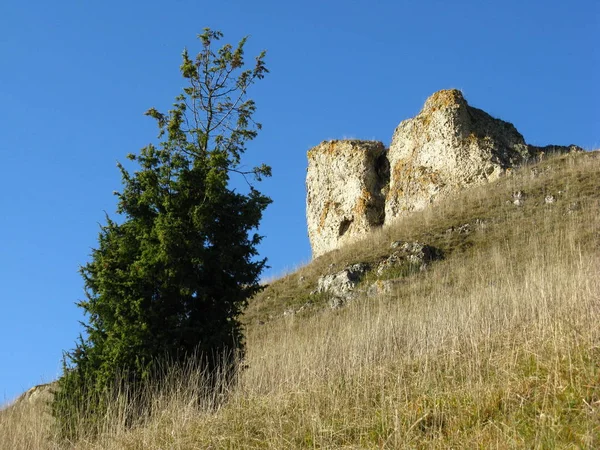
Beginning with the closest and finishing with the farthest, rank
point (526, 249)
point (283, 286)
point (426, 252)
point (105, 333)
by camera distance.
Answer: point (105, 333) < point (526, 249) < point (426, 252) < point (283, 286)

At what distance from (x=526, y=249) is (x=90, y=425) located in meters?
13.0

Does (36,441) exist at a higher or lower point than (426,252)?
lower

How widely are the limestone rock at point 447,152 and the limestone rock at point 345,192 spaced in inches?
62.1

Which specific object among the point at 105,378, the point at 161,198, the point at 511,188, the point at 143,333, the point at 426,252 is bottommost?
the point at 105,378

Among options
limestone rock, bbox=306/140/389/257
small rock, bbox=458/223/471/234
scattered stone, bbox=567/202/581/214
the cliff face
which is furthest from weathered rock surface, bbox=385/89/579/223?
scattered stone, bbox=567/202/581/214

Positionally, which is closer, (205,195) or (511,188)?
(205,195)

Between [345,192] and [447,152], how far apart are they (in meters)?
6.46

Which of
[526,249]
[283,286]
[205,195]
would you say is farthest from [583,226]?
[205,195]

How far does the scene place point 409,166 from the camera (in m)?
32.0

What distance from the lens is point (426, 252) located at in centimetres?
2105

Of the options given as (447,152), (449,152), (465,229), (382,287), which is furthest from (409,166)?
(382,287)

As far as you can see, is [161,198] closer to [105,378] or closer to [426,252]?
[105,378]

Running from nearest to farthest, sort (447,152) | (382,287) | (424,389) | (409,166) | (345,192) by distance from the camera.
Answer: (424,389) < (382,287) < (447,152) < (409,166) < (345,192)

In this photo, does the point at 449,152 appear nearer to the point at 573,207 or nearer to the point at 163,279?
the point at 573,207
